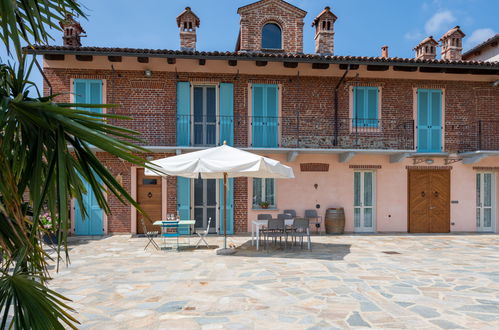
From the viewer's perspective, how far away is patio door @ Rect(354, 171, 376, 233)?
11805 millimetres

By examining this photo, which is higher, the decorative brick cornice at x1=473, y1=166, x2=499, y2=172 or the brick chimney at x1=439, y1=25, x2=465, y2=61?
the brick chimney at x1=439, y1=25, x2=465, y2=61

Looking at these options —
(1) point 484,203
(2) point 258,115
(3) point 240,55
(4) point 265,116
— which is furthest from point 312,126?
(1) point 484,203

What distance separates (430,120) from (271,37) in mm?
6758

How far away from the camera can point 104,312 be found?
4391 millimetres

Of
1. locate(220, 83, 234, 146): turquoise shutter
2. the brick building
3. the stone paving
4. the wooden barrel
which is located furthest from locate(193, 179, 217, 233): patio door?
the wooden barrel

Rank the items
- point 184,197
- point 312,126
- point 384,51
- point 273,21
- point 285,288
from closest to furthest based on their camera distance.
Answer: point 285,288 → point 184,197 → point 312,126 → point 273,21 → point 384,51

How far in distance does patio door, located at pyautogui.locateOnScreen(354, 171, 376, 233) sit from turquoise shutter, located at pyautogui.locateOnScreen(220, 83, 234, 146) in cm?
480

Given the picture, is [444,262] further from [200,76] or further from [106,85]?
[106,85]

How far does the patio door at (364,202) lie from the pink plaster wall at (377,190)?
198 mm

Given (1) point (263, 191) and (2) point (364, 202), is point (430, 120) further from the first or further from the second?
(1) point (263, 191)

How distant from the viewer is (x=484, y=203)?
12.2 m

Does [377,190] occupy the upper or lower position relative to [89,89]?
lower

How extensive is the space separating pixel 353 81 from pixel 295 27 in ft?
10.4

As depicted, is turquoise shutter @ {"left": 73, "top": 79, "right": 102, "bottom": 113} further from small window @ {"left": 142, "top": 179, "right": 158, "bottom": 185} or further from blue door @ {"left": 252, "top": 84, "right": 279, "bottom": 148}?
blue door @ {"left": 252, "top": 84, "right": 279, "bottom": 148}
